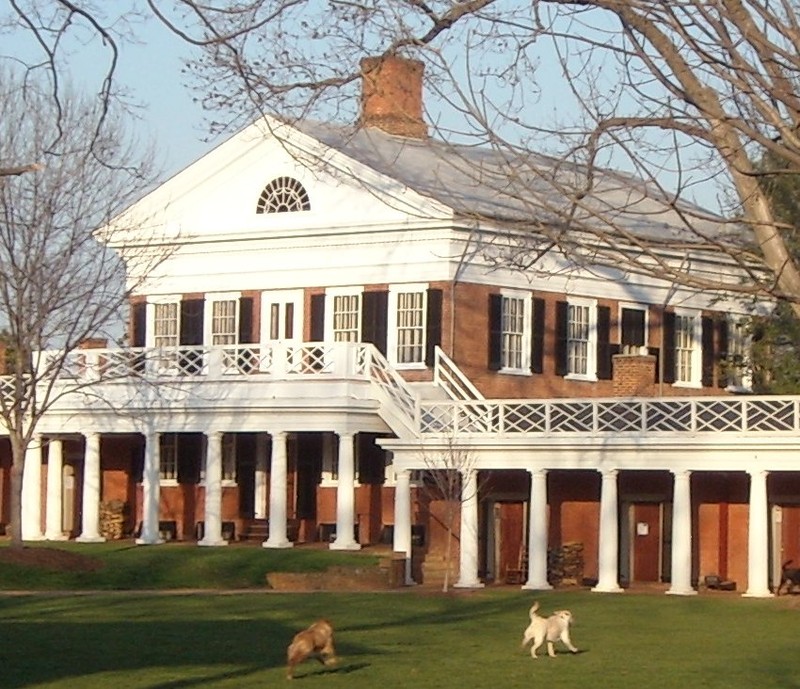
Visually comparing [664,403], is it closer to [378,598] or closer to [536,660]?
[378,598]

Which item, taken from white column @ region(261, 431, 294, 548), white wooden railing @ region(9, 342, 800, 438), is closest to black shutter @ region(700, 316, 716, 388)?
white wooden railing @ region(9, 342, 800, 438)

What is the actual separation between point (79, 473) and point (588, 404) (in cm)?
1532

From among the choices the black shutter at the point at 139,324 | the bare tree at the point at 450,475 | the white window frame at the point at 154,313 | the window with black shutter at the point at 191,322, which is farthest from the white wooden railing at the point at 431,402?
the black shutter at the point at 139,324

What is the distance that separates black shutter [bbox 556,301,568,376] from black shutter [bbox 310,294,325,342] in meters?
5.36

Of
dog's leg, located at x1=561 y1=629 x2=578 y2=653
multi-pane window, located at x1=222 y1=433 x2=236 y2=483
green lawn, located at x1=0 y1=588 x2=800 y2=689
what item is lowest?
green lawn, located at x1=0 y1=588 x2=800 y2=689

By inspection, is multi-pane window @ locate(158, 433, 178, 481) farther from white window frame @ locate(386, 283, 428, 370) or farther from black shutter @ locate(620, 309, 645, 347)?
black shutter @ locate(620, 309, 645, 347)

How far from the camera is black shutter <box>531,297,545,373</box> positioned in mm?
47312

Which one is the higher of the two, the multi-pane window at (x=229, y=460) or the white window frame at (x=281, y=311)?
the white window frame at (x=281, y=311)

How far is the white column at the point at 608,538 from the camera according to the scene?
40.4 m

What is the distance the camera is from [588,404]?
4153 cm

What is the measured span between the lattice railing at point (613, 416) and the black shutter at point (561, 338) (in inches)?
185

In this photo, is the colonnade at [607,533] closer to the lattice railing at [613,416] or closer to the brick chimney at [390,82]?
the lattice railing at [613,416]

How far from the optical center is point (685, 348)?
168 feet

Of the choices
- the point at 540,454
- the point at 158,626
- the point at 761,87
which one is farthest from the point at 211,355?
the point at 761,87
